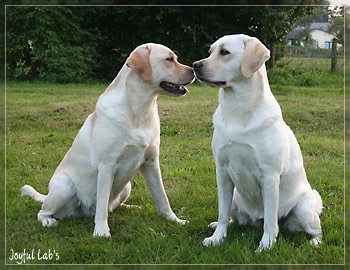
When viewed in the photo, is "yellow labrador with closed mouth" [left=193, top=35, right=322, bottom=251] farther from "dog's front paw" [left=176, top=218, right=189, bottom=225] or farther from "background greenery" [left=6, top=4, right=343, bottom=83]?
"dog's front paw" [left=176, top=218, right=189, bottom=225]

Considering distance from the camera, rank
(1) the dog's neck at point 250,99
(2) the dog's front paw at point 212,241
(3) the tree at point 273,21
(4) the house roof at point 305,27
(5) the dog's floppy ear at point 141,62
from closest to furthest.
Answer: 1. (3) the tree at point 273,21
2. (4) the house roof at point 305,27
3. (1) the dog's neck at point 250,99
4. (2) the dog's front paw at point 212,241
5. (5) the dog's floppy ear at point 141,62

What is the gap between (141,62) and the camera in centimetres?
362

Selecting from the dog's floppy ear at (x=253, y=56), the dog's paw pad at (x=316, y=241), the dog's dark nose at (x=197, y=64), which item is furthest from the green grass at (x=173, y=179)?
the dog's dark nose at (x=197, y=64)

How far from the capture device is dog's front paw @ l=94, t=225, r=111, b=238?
3.66 meters

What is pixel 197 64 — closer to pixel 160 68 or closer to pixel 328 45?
pixel 160 68

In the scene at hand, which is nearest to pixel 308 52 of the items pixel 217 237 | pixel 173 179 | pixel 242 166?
pixel 242 166

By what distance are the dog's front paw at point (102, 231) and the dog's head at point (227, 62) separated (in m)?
1.29

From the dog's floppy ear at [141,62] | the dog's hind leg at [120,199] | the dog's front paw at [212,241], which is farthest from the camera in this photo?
the dog's hind leg at [120,199]

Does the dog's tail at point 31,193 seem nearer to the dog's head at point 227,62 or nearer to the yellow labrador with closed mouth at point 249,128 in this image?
the yellow labrador with closed mouth at point 249,128

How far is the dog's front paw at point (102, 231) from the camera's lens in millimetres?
3664

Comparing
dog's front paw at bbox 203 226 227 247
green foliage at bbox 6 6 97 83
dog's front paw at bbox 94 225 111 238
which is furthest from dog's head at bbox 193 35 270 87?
dog's front paw at bbox 94 225 111 238

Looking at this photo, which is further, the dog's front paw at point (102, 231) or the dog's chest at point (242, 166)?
the dog's front paw at point (102, 231)

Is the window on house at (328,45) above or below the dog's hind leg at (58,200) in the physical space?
above

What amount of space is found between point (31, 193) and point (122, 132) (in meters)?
1.12
